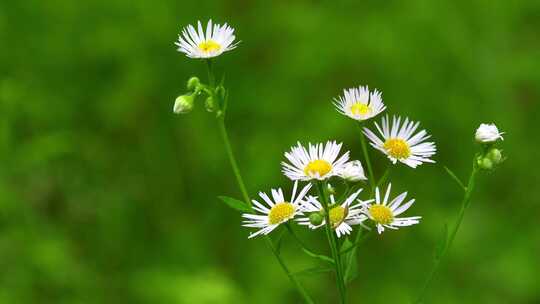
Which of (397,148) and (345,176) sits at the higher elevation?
(397,148)

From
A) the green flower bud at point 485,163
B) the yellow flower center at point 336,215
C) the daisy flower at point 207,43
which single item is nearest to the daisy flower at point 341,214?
the yellow flower center at point 336,215

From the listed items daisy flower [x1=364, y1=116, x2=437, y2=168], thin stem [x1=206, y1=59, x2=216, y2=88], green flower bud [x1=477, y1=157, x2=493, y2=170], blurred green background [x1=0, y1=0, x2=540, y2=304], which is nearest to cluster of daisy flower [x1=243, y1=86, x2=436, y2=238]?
daisy flower [x1=364, y1=116, x2=437, y2=168]

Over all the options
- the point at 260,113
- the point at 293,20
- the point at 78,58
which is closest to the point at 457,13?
the point at 293,20

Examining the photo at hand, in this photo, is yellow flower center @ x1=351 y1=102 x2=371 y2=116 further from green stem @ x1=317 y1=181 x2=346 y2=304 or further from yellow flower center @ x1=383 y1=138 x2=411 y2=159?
green stem @ x1=317 y1=181 x2=346 y2=304

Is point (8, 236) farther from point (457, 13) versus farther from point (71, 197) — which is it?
point (457, 13)

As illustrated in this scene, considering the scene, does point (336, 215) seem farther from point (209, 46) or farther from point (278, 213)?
point (209, 46)

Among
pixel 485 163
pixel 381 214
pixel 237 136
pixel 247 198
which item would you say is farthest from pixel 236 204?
pixel 237 136
